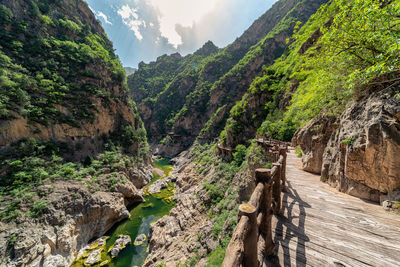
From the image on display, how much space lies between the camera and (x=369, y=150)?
3295 mm

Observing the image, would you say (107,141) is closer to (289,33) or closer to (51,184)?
(51,184)

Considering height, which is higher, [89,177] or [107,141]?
[107,141]

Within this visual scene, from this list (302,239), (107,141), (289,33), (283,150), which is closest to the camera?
(302,239)

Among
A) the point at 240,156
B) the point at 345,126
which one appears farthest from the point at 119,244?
the point at 345,126

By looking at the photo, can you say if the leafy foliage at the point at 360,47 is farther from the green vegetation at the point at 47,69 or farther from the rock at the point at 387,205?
the green vegetation at the point at 47,69

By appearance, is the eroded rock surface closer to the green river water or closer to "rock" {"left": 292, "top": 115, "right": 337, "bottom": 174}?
the green river water

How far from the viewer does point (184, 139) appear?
47719 millimetres

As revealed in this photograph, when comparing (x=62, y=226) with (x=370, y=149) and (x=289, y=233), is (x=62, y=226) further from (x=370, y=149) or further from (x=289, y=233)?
(x=370, y=149)

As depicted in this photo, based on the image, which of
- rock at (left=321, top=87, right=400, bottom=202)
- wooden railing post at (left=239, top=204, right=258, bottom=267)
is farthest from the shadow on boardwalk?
rock at (left=321, top=87, right=400, bottom=202)

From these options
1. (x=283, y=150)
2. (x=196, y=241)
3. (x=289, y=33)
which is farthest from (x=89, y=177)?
(x=289, y=33)

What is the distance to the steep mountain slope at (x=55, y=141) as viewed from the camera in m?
9.99

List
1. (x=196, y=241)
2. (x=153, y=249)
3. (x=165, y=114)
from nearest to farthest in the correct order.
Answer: (x=196, y=241) → (x=153, y=249) → (x=165, y=114)

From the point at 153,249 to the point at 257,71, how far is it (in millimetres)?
44586

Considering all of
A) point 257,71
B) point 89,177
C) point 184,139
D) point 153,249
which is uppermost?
point 257,71
